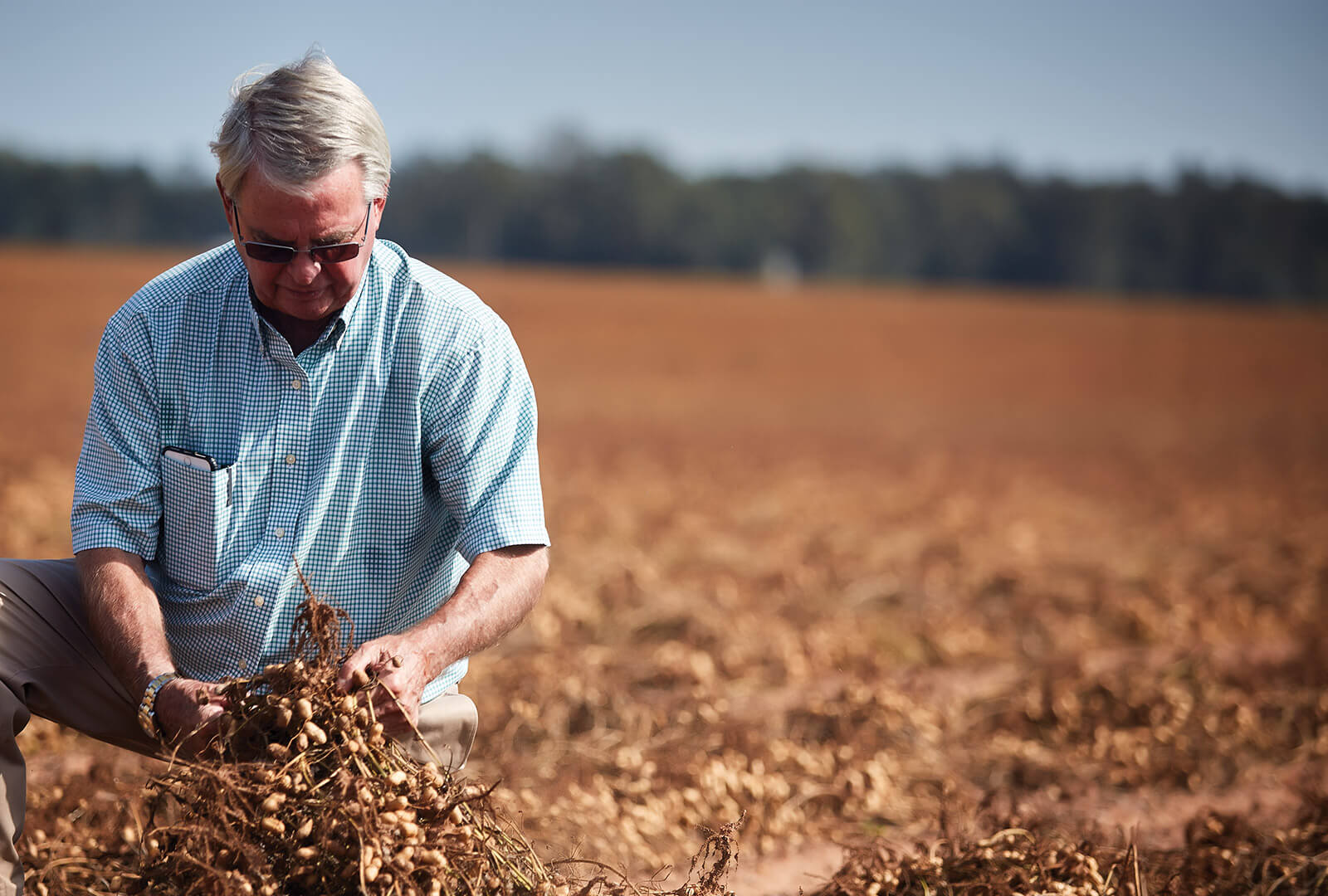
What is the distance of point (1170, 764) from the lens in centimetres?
456

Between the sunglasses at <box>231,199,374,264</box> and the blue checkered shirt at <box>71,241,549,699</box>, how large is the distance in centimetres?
16

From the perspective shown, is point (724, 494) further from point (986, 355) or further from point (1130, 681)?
point (986, 355)

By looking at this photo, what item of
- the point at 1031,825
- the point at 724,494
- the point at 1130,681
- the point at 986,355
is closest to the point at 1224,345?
the point at 986,355

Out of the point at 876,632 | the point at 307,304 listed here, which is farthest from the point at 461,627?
the point at 876,632

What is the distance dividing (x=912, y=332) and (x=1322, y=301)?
2756cm

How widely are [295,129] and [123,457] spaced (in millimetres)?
830

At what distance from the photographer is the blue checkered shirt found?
2549mm

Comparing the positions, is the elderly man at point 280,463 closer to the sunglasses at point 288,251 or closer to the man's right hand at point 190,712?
the sunglasses at point 288,251

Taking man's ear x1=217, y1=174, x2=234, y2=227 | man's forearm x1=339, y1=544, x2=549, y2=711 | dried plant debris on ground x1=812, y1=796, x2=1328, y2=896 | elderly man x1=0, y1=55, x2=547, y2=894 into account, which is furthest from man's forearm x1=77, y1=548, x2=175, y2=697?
dried plant debris on ground x1=812, y1=796, x2=1328, y2=896

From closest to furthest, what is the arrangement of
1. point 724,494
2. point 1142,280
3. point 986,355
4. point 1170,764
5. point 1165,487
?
1. point 1170,764
2. point 724,494
3. point 1165,487
4. point 986,355
5. point 1142,280

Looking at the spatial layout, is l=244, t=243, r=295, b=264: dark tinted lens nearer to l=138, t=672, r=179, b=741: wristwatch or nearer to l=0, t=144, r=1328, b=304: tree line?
l=138, t=672, r=179, b=741: wristwatch

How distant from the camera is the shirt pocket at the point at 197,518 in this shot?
2531 millimetres

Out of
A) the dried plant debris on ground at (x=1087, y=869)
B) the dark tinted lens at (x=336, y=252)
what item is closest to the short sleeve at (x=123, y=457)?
the dark tinted lens at (x=336, y=252)

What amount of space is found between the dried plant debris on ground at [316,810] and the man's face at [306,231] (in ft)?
2.27
